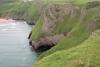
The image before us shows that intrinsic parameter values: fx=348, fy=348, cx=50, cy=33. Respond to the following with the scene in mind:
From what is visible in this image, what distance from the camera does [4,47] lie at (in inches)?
3684

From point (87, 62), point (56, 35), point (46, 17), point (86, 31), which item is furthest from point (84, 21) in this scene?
point (87, 62)

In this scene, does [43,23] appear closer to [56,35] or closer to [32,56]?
[56,35]

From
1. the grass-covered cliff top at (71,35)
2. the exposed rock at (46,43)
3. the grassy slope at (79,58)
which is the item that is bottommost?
the exposed rock at (46,43)

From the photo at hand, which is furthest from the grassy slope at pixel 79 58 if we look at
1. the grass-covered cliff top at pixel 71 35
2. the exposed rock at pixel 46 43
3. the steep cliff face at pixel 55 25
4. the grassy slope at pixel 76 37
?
the steep cliff face at pixel 55 25

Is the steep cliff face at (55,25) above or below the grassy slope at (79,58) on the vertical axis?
below

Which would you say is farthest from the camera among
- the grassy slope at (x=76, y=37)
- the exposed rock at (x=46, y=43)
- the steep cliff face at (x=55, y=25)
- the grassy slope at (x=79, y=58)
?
the steep cliff face at (x=55, y=25)

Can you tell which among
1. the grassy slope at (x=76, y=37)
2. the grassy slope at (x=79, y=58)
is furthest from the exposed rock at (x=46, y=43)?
the grassy slope at (x=79, y=58)

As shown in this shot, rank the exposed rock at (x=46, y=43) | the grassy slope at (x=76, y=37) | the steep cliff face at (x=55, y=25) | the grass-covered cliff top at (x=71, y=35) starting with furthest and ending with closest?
the steep cliff face at (x=55, y=25)
the exposed rock at (x=46, y=43)
the grassy slope at (x=76, y=37)
the grass-covered cliff top at (x=71, y=35)

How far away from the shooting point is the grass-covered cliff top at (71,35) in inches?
1539

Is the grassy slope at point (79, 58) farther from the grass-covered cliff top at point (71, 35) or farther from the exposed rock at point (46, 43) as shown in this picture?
the exposed rock at point (46, 43)

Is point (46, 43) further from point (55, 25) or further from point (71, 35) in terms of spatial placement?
point (71, 35)

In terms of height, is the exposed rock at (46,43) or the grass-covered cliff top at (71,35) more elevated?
the grass-covered cliff top at (71,35)

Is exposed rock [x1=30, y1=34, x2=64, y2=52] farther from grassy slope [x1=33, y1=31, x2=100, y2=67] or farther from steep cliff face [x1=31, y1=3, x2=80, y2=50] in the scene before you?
grassy slope [x1=33, y1=31, x2=100, y2=67]

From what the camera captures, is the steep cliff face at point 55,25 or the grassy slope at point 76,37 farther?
the steep cliff face at point 55,25
